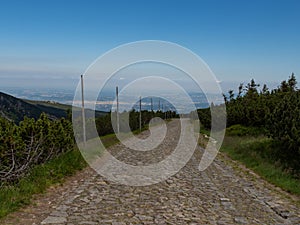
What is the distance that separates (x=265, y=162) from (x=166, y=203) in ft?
20.2

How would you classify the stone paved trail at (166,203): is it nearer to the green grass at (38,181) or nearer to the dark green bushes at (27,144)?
the green grass at (38,181)

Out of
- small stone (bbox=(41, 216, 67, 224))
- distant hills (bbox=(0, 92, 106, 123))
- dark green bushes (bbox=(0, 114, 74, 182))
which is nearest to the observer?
small stone (bbox=(41, 216, 67, 224))

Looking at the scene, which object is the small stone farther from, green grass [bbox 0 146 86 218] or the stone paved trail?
green grass [bbox 0 146 86 218]

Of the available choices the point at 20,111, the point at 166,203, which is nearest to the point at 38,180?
the point at 166,203

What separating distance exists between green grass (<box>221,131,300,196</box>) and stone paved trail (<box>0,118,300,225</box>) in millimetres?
437

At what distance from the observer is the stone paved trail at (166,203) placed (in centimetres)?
503

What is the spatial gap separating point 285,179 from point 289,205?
2.57 m

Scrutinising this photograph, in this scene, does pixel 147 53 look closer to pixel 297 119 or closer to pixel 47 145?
pixel 47 145

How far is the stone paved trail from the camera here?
503cm

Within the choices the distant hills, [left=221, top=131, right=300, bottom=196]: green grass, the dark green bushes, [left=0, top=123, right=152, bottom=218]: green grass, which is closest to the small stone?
[left=0, top=123, right=152, bottom=218]: green grass

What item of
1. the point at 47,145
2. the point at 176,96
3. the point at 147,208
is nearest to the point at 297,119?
the point at 176,96

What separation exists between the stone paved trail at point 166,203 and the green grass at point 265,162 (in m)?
0.44

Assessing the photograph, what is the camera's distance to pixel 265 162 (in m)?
10.9

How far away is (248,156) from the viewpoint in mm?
12477
